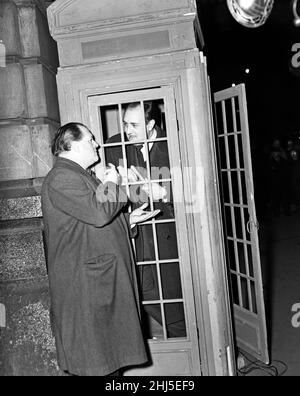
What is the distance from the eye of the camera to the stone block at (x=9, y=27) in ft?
11.3

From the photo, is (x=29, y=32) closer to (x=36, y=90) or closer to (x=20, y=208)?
(x=36, y=90)

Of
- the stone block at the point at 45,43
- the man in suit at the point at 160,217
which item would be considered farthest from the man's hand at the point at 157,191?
the stone block at the point at 45,43

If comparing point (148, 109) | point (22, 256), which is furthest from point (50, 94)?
point (22, 256)

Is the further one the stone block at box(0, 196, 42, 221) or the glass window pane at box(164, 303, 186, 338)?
the glass window pane at box(164, 303, 186, 338)

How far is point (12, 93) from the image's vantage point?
350 centimetres

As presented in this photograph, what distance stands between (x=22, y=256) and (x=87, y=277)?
1.00 meters

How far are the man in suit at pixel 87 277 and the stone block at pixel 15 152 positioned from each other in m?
0.80

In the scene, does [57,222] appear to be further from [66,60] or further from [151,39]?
[151,39]

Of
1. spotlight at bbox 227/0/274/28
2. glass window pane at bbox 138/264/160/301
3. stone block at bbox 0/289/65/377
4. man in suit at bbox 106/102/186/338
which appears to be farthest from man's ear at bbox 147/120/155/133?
stone block at bbox 0/289/65/377

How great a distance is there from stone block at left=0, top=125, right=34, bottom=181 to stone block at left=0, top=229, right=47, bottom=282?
1.56 feet

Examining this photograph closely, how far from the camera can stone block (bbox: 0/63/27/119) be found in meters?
3.49

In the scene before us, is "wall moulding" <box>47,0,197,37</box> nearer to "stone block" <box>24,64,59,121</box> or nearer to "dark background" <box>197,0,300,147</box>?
"stone block" <box>24,64,59,121</box>
